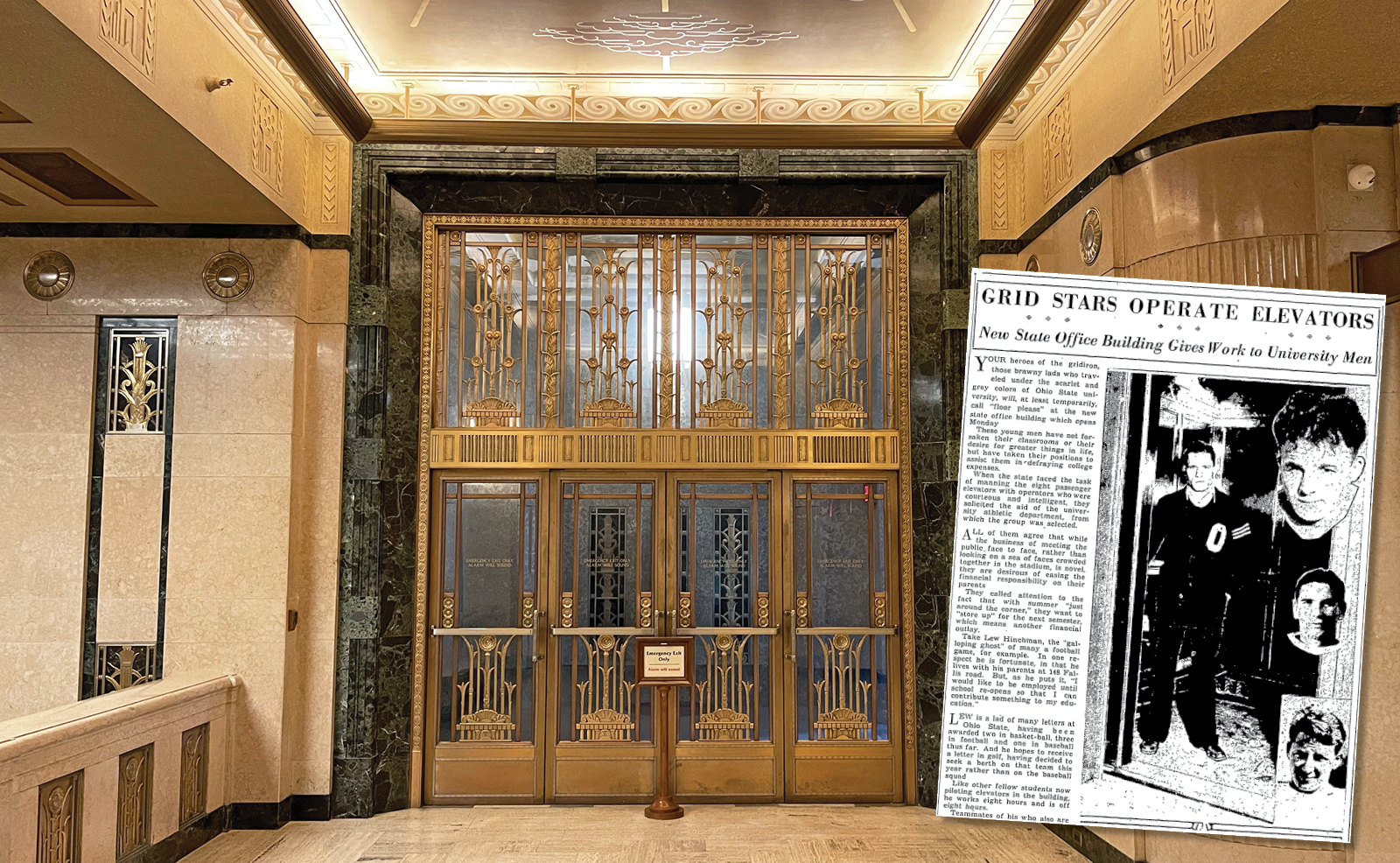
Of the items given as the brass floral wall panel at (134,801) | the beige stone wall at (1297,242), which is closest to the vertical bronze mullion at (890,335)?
the beige stone wall at (1297,242)

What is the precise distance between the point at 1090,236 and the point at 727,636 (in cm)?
320

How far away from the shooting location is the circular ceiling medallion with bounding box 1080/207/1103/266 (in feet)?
16.0

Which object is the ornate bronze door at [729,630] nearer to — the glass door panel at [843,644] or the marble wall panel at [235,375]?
the glass door panel at [843,644]

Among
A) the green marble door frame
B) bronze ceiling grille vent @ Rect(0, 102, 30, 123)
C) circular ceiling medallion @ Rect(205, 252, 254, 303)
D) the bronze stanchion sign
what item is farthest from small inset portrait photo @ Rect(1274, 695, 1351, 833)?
circular ceiling medallion @ Rect(205, 252, 254, 303)

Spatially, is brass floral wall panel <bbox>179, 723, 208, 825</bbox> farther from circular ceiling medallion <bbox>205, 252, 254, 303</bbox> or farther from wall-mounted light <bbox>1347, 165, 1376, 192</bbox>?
wall-mounted light <bbox>1347, 165, 1376, 192</bbox>

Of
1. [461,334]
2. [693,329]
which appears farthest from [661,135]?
[461,334]

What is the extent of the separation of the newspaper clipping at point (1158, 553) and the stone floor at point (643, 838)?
4.31 m

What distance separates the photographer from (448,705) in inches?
242

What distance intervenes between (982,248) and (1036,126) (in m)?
0.78

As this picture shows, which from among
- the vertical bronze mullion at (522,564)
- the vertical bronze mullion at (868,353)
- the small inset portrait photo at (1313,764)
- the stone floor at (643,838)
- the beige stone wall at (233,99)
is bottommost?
the stone floor at (643,838)

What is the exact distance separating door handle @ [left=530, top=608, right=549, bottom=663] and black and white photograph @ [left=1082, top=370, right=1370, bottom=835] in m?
5.28

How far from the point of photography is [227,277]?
5797 mm

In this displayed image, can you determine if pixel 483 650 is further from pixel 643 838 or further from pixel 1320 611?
pixel 1320 611

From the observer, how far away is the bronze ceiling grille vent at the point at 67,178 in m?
4.77
